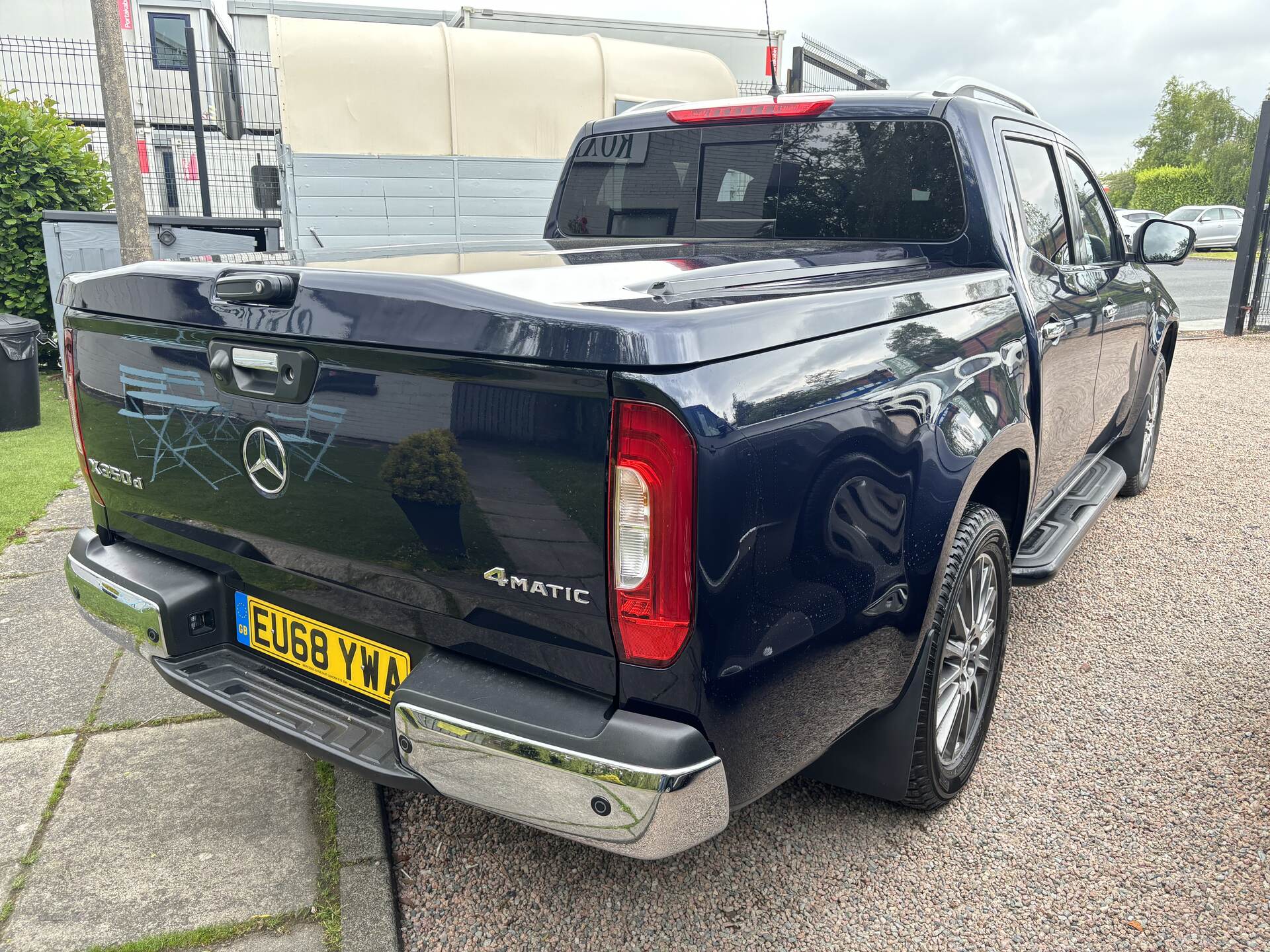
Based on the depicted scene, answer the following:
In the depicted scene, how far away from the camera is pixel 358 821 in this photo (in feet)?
8.52

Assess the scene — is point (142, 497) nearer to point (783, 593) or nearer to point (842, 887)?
point (783, 593)

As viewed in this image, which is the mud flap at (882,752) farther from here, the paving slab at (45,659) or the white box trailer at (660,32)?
the white box trailer at (660,32)

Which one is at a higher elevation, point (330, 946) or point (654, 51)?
point (654, 51)

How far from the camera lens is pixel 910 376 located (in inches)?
86.0

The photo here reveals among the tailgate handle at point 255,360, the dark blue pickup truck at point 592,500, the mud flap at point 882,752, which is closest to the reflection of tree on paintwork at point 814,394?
the dark blue pickup truck at point 592,500

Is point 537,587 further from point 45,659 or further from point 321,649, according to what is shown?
point 45,659

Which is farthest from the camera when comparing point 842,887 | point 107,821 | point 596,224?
point 596,224

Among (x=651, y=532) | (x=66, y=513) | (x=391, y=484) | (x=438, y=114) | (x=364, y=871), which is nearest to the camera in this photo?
(x=651, y=532)

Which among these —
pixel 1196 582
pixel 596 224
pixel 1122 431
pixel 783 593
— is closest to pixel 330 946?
pixel 783 593

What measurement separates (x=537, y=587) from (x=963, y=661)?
1497mm

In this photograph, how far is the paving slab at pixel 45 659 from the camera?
318 cm

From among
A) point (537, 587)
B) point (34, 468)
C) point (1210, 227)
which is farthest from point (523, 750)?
point (1210, 227)

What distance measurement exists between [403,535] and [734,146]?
2.12 m

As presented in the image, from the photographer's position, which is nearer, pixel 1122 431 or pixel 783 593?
pixel 783 593
